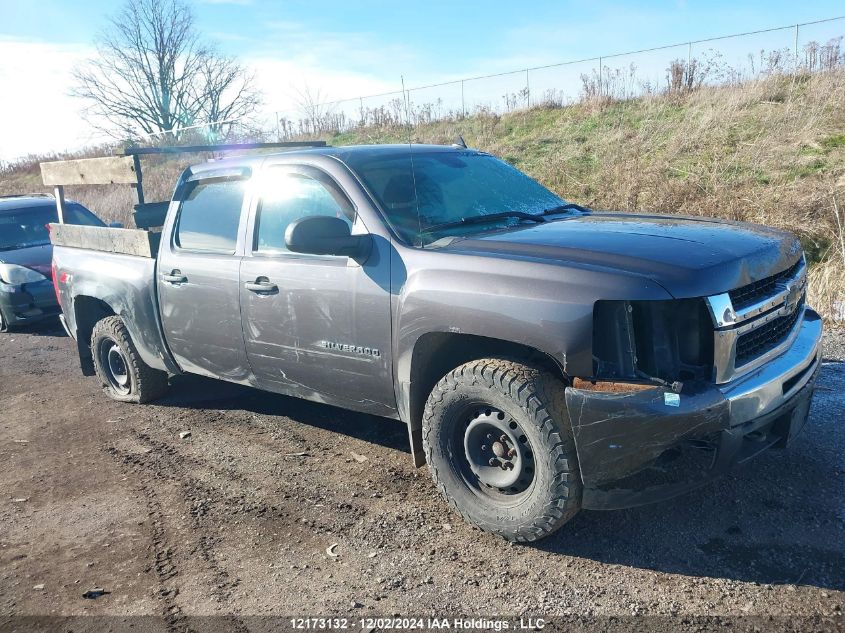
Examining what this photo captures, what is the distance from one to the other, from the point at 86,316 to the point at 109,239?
91 cm

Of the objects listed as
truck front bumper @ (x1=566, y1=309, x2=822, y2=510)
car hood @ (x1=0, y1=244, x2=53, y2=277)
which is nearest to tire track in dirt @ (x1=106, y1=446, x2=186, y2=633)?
truck front bumper @ (x1=566, y1=309, x2=822, y2=510)

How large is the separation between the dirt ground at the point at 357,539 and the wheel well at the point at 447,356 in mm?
645

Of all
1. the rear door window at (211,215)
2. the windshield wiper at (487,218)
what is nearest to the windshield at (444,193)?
the windshield wiper at (487,218)

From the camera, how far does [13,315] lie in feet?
29.3

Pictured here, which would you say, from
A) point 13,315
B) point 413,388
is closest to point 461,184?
point 413,388

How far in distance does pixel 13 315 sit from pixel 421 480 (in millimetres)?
7261

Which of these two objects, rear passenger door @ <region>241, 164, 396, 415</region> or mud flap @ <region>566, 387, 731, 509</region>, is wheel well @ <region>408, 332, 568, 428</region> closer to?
rear passenger door @ <region>241, 164, 396, 415</region>

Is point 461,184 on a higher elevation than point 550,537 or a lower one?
higher

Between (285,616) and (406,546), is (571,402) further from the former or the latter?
(285,616)

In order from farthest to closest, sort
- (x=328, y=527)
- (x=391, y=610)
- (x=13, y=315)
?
(x=13, y=315) < (x=328, y=527) < (x=391, y=610)

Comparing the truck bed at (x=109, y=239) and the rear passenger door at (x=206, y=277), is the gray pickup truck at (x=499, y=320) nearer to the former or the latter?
the rear passenger door at (x=206, y=277)

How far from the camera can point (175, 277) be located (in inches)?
188

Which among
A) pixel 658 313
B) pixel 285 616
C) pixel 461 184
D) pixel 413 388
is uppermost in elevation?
pixel 461 184

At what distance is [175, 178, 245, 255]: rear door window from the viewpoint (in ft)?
14.7
